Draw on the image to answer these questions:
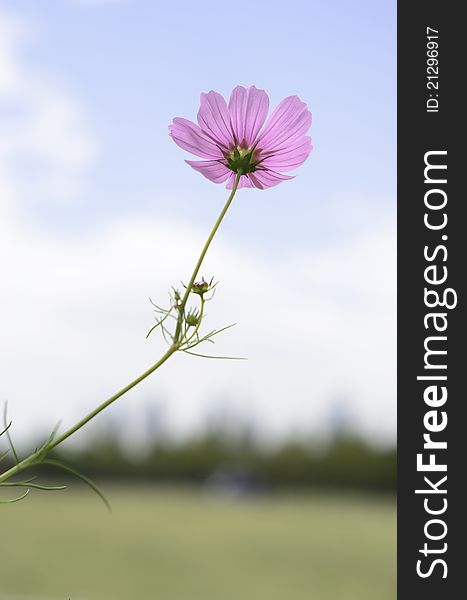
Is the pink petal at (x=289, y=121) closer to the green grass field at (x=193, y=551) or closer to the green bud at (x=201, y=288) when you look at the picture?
the green bud at (x=201, y=288)

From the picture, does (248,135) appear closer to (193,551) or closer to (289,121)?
(289,121)

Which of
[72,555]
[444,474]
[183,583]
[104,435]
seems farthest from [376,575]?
[444,474]

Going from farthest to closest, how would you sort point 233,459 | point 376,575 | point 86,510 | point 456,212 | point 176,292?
point 233,459 → point 86,510 → point 376,575 → point 456,212 → point 176,292

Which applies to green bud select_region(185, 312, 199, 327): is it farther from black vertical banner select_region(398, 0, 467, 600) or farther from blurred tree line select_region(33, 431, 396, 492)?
blurred tree line select_region(33, 431, 396, 492)

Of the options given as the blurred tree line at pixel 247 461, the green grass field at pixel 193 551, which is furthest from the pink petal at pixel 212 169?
the blurred tree line at pixel 247 461

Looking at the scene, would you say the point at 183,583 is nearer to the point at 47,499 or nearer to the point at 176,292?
the point at 47,499
